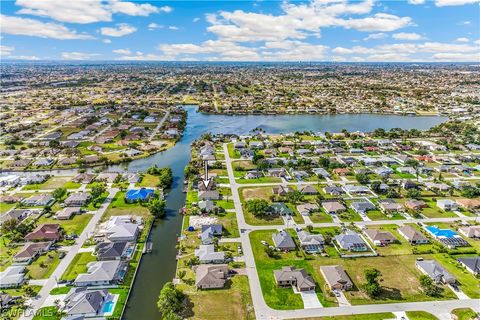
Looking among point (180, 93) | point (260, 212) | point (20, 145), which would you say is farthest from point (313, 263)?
point (180, 93)

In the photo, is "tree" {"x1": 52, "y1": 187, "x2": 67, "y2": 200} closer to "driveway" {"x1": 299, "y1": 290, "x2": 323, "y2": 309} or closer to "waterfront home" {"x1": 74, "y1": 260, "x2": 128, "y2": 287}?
"waterfront home" {"x1": 74, "y1": 260, "x2": 128, "y2": 287}

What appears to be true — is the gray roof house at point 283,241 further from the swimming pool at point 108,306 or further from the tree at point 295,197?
the swimming pool at point 108,306

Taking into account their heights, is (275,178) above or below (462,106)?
below

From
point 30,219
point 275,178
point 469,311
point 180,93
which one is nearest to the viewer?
point 469,311

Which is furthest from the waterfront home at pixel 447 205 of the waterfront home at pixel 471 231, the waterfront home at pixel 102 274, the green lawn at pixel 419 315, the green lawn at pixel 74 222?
the green lawn at pixel 74 222

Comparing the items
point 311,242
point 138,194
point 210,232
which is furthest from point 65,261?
point 311,242

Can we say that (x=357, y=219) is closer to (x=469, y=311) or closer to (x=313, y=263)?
(x=313, y=263)
